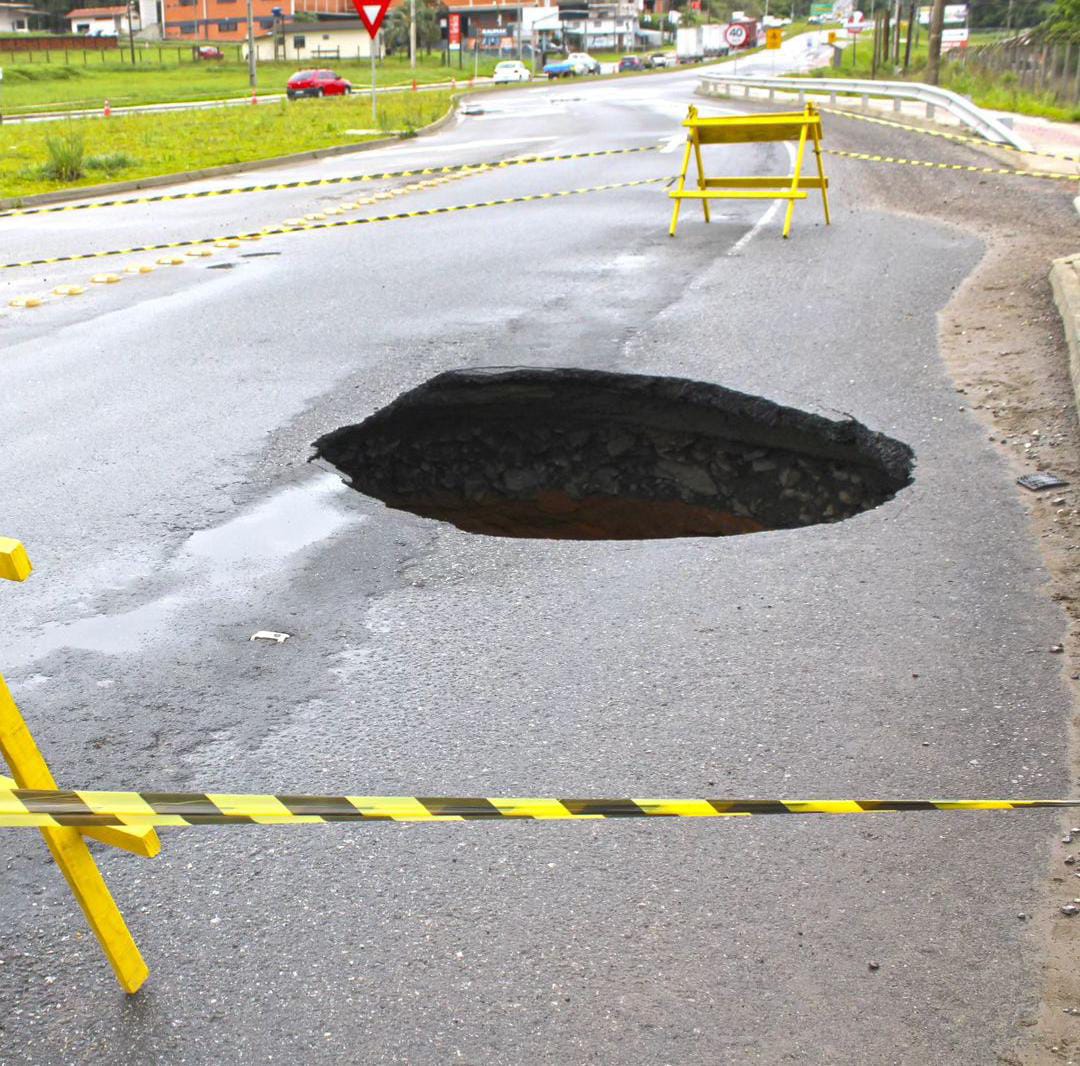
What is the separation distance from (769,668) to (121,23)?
111042 millimetres

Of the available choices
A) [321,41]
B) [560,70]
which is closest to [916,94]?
[560,70]

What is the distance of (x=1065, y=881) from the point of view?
118 inches

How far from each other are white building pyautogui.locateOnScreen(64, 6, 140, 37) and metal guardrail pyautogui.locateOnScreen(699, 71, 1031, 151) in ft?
236

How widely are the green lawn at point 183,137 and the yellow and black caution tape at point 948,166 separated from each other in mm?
10157

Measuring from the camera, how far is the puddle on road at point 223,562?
4.25m

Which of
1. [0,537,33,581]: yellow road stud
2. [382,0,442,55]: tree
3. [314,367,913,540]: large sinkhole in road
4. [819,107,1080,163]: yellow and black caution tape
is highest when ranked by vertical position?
[382,0,442,55]: tree

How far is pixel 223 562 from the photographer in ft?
16.1

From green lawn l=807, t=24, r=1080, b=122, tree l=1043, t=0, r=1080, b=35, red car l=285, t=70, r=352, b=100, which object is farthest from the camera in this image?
red car l=285, t=70, r=352, b=100

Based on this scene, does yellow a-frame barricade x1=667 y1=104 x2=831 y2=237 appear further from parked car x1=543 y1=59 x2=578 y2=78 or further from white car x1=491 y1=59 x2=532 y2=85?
parked car x1=543 y1=59 x2=578 y2=78

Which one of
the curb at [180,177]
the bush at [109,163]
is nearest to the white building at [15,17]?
the curb at [180,177]

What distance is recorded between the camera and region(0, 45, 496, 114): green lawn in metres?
46.9

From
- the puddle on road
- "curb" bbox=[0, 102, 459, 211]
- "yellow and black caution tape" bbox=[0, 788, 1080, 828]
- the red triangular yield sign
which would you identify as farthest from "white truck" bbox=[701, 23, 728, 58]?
"yellow and black caution tape" bbox=[0, 788, 1080, 828]

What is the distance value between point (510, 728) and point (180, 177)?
17.2m

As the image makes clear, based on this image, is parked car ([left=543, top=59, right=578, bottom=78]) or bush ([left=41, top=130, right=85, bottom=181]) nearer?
bush ([left=41, top=130, right=85, bottom=181])
